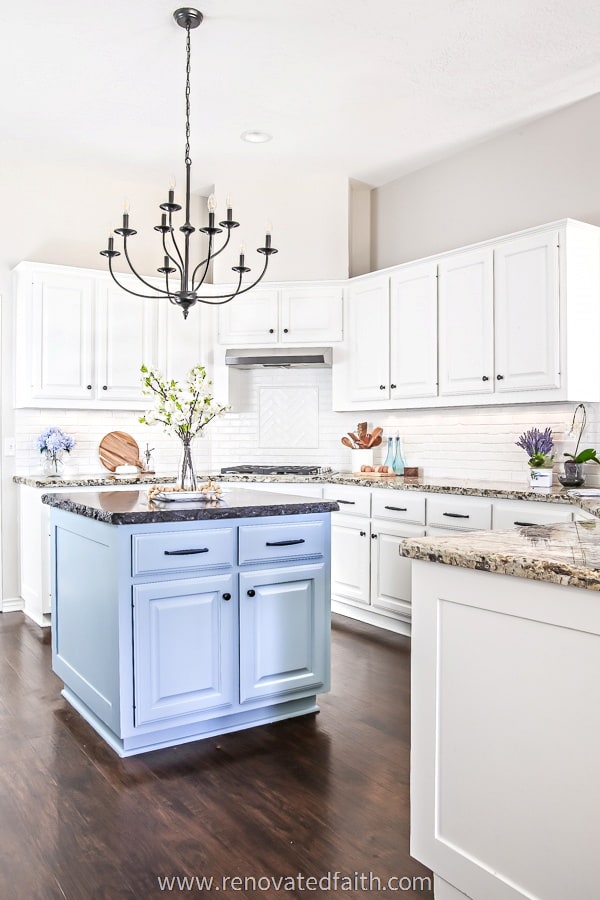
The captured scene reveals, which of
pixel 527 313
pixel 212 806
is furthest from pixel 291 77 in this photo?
pixel 212 806

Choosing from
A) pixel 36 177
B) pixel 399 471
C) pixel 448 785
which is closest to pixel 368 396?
pixel 399 471

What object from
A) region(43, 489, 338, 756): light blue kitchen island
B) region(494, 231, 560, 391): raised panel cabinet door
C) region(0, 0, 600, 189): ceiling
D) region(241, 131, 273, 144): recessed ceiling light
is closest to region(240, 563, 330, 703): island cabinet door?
region(43, 489, 338, 756): light blue kitchen island

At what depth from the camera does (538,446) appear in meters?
4.14

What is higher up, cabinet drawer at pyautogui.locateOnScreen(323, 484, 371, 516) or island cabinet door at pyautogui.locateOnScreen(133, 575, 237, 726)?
cabinet drawer at pyautogui.locateOnScreen(323, 484, 371, 516)

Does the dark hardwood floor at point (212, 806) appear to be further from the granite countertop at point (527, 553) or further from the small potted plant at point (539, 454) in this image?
the small potted plant at point (539, 454)

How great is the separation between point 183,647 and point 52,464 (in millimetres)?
2708

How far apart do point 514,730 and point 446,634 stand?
260mm

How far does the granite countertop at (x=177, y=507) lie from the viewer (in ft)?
8.94

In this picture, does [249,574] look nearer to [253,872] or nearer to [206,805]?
[206,805]

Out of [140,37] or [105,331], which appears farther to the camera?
[105,331]

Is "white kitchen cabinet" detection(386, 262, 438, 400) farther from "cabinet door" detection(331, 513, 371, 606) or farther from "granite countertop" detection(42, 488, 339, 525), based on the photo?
"granite countertop" detection(42, 488, 339, 525)

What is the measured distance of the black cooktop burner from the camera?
5.22 m

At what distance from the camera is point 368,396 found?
5.19m

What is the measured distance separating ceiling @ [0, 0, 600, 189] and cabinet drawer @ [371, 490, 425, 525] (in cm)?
229
